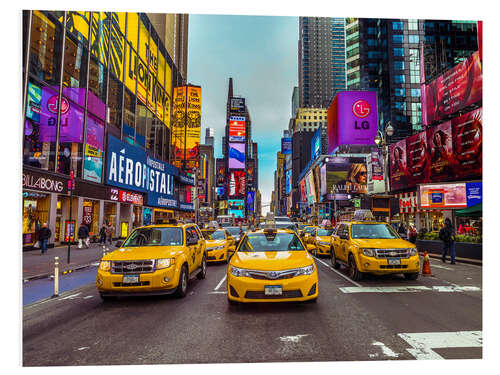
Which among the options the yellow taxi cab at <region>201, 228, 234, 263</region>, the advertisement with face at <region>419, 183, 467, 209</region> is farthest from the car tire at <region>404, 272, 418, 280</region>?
the advertisement with face at <region>419, 183, 467, 209</region>

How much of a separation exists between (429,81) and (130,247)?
115ft

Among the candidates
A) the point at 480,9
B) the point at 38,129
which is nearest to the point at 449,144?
the point at 480,9

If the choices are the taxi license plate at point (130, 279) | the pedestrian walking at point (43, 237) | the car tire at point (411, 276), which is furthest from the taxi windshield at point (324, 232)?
the pedestrian walking at point (43, 237)

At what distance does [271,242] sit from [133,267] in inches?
126

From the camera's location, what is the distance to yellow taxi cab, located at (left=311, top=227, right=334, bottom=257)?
15.8m

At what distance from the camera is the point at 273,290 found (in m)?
5.77

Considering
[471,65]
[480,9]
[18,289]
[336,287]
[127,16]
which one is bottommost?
[336,287]

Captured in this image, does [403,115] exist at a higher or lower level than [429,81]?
higher

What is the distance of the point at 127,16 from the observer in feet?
109

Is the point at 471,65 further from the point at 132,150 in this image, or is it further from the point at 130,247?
the point at 132,150

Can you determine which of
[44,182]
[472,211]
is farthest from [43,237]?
[472,211]

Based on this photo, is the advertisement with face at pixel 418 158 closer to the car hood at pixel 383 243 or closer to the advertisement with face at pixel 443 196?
the advertisement with face at pixel 443 196

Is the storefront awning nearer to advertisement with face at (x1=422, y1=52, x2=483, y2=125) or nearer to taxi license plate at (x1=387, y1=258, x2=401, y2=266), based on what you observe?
advertisement with face at (x1=422, y1=52, x2=483, y2=125)

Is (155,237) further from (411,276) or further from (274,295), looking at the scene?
(411,276)
